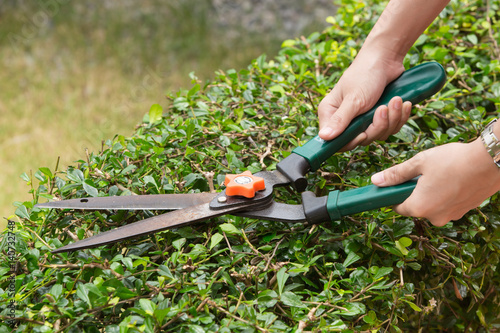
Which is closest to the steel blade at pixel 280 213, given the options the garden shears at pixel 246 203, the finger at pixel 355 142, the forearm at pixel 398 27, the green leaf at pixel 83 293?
the garden shears at pixel 246 203

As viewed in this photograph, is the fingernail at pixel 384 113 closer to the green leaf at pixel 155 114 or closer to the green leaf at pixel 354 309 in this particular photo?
the green leaf at pixel 354 309

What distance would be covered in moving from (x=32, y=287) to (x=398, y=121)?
1.24 meters

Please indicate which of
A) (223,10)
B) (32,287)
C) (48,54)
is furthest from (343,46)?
(48,54)

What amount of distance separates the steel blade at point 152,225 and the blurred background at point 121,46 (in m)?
3.19

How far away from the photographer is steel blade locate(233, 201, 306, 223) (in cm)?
143

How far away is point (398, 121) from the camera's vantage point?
1.72 meters

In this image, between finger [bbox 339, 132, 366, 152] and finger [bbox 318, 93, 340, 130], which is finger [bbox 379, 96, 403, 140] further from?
finger [bbox 318, 93, 340, 130]

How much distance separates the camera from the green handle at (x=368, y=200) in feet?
4.60

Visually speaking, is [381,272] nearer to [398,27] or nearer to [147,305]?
[147,305]

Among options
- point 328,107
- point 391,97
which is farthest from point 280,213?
point 391,97

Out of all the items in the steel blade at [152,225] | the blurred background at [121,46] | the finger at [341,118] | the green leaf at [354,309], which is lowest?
the green leaf at [354,309]

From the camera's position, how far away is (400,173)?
1.41 metres

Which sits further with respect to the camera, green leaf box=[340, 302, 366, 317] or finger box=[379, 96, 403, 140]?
finger box=[379, 96, 403, 140]

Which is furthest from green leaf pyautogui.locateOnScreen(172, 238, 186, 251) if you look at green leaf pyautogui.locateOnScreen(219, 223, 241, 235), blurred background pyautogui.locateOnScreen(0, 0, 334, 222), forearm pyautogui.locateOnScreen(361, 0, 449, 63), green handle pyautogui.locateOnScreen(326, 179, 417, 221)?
blurred background pyautogui.locateOnScreen(0, 0, 334, 222)
